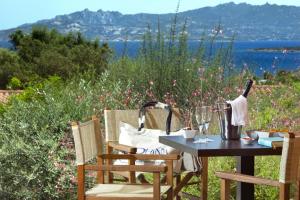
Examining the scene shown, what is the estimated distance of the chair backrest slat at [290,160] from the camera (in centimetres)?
342

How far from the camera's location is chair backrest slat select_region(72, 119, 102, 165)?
395 cm

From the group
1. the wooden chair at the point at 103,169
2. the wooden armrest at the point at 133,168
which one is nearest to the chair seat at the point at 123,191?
the wooden chair at the point at 103,169

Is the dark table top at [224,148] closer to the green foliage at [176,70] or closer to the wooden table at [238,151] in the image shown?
the wooden table at [238,151]

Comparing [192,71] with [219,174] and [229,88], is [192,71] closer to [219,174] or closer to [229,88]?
[229,88]

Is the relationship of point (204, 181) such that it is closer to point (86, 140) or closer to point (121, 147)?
point (121, 147)

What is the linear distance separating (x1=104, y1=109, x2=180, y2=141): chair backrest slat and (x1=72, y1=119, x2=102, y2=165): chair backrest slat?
78 cm

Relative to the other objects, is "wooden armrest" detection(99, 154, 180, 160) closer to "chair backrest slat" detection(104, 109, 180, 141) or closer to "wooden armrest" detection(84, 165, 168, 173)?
"wooden armrest" detection(84, 165, 168, 173)

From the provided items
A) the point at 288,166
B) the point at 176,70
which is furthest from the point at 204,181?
the point at 176,70

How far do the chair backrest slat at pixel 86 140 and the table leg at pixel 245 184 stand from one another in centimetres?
82

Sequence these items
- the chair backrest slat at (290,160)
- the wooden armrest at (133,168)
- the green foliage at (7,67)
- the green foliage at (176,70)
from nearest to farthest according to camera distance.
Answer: the chair backrest slat at (290,160) → the wooden armrest at (133,168) → the green foliage at (176,70) → the green foliage at (7,67)

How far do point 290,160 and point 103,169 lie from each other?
99cm

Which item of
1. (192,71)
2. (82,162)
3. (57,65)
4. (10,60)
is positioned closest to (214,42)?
(192,71)

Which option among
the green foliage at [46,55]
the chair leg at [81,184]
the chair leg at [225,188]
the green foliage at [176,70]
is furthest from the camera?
the green foliage at [46,55]

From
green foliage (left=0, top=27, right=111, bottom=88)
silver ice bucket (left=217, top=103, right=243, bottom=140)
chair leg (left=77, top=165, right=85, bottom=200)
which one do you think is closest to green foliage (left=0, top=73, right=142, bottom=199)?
chair leg (left=77, top=165, right=85, bottom=200)
